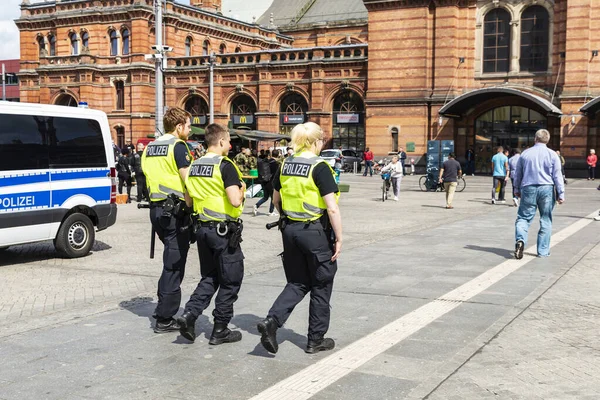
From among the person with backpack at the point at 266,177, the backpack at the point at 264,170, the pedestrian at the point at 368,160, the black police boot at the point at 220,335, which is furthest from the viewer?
the pedestrian at the point at 368,160

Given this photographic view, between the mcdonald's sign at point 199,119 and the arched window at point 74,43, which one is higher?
the arched window at point 74,43

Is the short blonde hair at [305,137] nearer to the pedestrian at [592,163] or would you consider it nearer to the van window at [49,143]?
the van window at [49,143]

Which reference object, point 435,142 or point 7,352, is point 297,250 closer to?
point 7,352

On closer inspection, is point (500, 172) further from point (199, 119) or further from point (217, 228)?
point (199, 119)

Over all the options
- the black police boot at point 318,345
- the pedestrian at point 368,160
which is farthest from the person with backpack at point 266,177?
the pedestrian at point 368,160

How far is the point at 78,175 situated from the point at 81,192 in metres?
0.27

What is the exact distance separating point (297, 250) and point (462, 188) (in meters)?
23.1

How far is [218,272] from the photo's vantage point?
237 inches

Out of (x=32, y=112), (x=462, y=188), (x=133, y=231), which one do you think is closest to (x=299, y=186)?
(x=32, y=112)

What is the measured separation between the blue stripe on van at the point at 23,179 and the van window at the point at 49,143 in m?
0.12

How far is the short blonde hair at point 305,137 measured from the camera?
5.74 metres

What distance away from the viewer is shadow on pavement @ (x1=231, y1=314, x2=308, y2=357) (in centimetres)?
596

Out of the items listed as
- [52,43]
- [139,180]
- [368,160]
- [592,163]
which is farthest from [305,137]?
[52,43]

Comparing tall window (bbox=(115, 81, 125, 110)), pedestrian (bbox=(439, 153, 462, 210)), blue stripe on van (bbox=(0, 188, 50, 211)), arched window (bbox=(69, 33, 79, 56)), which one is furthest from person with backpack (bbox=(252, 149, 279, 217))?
arched window (bbox=(69, 33, 79, 56))
